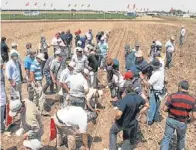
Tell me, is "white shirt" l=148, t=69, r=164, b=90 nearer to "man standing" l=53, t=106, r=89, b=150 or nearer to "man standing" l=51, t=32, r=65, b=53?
"man standing" l=53, t=106, r=89, b=150

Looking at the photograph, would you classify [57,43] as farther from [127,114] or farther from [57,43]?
[127,114]

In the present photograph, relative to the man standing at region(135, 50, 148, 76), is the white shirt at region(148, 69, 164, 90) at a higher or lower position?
lower

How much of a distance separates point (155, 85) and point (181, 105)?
2.57 m

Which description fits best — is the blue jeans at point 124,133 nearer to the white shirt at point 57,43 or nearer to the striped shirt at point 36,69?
the striped shirt at point 36,69

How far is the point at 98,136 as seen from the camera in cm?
1017

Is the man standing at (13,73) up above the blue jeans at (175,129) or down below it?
above

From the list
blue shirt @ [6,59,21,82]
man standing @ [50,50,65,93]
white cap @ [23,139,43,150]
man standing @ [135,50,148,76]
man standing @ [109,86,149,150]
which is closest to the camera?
white cap @ [23,139,43,150]

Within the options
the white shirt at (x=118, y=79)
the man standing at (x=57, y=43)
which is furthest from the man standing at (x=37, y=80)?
the man standing at (x=57, y=43)

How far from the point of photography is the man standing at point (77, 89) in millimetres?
9398

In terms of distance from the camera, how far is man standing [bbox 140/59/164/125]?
34.3ft

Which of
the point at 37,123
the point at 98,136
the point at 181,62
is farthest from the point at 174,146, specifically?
the point at 181,62

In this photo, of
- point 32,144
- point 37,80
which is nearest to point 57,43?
point 37,80

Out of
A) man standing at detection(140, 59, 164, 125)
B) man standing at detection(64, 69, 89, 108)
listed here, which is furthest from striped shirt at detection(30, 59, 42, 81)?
man standing at detection(140, 59, 164, 125)

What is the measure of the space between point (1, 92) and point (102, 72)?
9.96 meters
